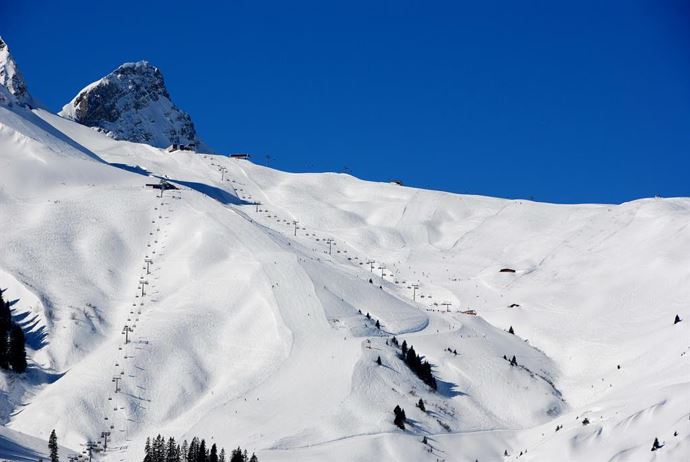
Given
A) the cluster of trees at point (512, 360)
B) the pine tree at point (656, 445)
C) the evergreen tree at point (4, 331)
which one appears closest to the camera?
the pine tree at point (656, 445)

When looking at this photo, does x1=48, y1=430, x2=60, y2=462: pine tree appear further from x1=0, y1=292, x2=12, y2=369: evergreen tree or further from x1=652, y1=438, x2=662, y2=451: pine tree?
x1=652, y1=438, x2=662, y2=451: pine tree

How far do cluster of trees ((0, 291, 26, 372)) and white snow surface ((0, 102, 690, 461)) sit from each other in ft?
7.99

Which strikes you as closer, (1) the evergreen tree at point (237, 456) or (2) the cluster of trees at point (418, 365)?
(1) the evergreen tree at point (237, 456)

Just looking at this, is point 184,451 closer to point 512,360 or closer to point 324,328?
point 324,328

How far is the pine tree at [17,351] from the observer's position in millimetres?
116250

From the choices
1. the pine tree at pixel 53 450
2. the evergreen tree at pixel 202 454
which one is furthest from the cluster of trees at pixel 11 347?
the evergreen tree at pixel 202 454

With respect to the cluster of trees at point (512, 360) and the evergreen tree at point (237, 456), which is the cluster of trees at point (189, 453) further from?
the cluster of trees at point (512, 360)

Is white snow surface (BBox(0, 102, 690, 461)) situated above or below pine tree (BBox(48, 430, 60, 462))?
above

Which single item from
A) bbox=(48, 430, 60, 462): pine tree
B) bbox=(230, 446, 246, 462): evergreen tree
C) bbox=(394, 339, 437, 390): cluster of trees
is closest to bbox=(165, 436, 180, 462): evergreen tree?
bbox=(230, 446, 246, 462): evergreen tree

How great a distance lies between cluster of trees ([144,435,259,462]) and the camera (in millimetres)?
91625

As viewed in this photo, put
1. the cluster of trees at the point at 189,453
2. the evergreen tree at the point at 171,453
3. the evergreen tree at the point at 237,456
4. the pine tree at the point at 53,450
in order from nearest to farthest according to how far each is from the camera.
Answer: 1. the pine tree at the point at 53,450
2. the evergreen tree at the point at 237,456
3. the cluster of trees at the point at 189,453
4. the evergreen tree at the point at 171,453

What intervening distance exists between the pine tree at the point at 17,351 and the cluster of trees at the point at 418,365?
134 ft

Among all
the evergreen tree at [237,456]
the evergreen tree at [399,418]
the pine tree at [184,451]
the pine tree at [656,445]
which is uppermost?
the evergreen tree at [399,418]

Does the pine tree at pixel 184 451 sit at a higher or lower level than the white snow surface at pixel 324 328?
lower
